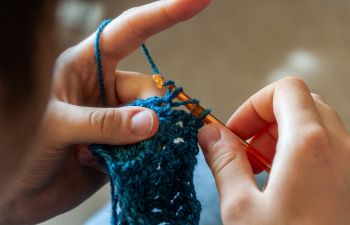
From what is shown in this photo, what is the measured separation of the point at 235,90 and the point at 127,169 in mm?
898

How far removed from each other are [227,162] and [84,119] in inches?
8.5

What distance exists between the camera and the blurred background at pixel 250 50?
1398 millimetres

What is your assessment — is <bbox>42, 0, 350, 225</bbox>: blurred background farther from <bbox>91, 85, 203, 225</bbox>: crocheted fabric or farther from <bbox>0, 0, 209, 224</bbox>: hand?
<bbox>91, 85, 203, 225</bbox>: crocheted fabric

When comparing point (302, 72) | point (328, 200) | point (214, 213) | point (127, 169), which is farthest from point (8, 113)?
point (302, 72)

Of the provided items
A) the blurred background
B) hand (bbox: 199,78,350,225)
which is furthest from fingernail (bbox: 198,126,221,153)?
the blurred background

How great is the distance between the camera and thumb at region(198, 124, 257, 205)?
0.55m

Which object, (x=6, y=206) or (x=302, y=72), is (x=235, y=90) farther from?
(x=6, y=206)

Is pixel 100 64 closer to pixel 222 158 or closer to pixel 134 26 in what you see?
pixel 134 26

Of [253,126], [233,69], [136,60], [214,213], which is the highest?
[136,60]

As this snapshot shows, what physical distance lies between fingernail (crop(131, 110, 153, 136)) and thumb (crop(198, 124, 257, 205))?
0.09 meters

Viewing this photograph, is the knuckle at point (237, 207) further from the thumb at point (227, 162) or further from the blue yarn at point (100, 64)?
the blue yarn at point (100, 64)

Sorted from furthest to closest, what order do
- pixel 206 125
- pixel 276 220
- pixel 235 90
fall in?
pixel 235 90, pixel 206 125, pixel 276 220

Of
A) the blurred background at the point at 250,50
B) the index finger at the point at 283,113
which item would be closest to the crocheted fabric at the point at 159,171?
the index finger at the point at 283,113

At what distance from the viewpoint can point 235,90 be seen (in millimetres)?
1401
